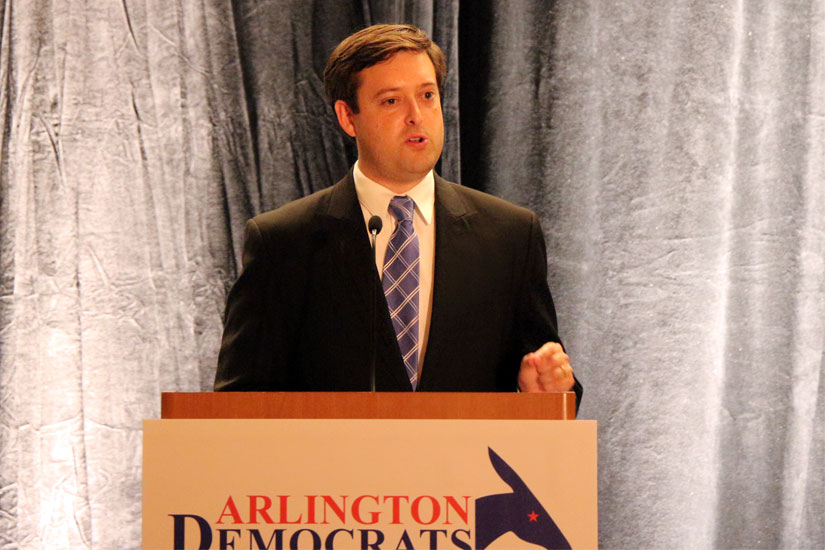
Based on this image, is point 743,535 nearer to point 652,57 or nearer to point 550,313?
point 550,313

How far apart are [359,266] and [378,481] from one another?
0.86m

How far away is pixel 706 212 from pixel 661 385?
0.57 m

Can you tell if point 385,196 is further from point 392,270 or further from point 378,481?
point 378,481

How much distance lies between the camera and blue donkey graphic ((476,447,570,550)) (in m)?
1.36

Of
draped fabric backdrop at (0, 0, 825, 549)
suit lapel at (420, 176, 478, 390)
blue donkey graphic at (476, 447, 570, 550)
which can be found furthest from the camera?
draped fabric backdrop at (0, 0, 825, 549)

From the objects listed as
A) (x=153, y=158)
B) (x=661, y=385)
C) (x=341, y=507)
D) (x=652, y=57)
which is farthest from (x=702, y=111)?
(x=341, y=507)

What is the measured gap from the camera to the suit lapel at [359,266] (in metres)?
2.03

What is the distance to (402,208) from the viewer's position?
224 centimetres

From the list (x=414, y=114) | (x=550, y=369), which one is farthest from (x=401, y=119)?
(x=550, y=369)

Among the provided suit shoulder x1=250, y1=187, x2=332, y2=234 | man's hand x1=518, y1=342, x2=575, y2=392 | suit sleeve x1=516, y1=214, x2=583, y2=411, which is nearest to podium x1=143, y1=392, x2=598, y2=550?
man's hand x1=518, y1=342, x2=575, y2=392

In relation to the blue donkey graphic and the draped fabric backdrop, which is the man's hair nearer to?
the draped fabric backdrop

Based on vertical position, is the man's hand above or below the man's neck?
below

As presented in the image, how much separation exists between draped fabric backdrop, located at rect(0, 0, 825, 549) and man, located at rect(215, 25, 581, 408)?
2.46 feet

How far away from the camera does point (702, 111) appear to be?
3.07 metres
